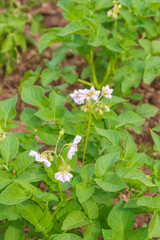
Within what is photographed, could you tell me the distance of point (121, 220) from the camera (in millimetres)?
1619

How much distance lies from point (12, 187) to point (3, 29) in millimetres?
2131

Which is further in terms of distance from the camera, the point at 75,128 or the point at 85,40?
the point at 85,40

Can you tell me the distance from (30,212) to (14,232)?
0.70ft

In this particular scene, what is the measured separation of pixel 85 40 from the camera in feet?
7.97

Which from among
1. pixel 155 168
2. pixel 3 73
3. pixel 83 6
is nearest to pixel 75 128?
pixel 155 168

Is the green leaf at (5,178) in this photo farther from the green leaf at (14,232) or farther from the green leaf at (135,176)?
the green leaf at (135,176)

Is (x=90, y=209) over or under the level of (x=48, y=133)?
under

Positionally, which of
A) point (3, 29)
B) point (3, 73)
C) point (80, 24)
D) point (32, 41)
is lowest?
point (3, 73)

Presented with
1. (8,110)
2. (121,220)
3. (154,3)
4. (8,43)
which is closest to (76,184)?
(121,220)

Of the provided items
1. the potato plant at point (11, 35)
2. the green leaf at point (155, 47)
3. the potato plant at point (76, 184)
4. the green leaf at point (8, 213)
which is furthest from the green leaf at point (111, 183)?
the potato plant at point (11, 35)

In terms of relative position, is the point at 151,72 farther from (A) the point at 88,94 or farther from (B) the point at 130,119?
(A) the point at 88,94

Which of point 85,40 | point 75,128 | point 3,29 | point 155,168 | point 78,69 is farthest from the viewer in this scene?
point 78,69

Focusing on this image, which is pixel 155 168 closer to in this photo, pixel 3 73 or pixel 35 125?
pixel 35 125

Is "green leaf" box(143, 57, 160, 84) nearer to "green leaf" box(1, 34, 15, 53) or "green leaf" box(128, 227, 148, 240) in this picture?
"green leaf" box(128, 227, 148, 240)
